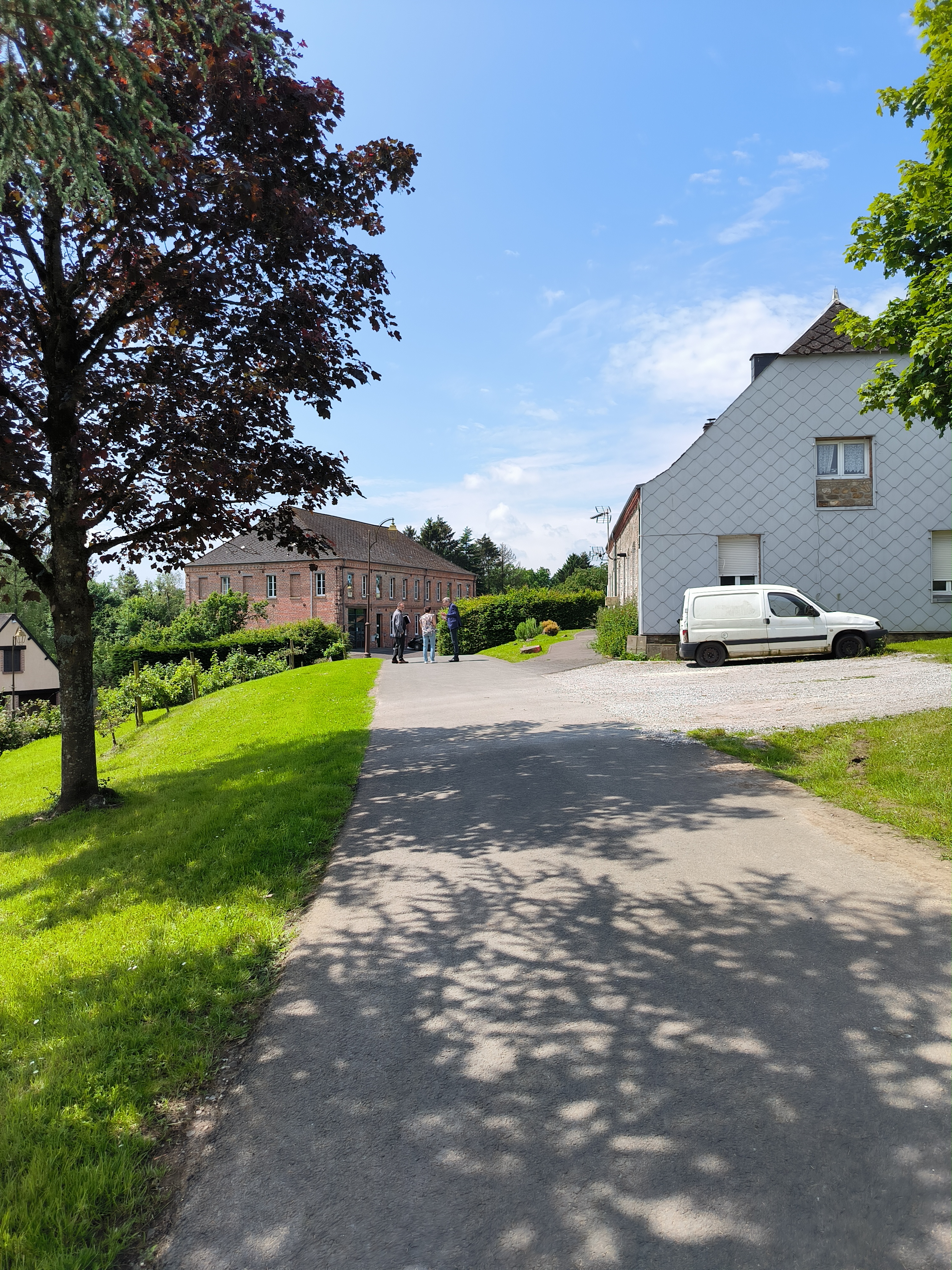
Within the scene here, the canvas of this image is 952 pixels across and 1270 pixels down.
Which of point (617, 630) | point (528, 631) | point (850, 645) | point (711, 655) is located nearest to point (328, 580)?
point (528, 631)

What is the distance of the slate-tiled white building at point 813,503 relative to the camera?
21094mm

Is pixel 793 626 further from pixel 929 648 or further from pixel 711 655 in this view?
pixel 929 648

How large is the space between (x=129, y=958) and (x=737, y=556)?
20135 mm

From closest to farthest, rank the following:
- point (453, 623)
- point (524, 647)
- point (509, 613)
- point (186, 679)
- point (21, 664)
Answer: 1. point (186, 679)
2. point (453, 623)
3. point (524, 647)
4. point (509, 613)
5. point (21, 664)

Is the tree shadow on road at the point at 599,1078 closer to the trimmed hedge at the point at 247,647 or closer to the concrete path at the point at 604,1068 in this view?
the concrete path at the point at 604,1068

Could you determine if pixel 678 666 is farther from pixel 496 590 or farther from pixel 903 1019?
pixel 496 590

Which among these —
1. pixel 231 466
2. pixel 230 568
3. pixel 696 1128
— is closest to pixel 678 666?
pixel 231 466

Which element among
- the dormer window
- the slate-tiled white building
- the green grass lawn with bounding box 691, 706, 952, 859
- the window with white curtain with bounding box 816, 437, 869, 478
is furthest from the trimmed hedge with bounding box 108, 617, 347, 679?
the green grass lawn with bounding box 691, 706, 952, 859

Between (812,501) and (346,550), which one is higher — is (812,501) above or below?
below

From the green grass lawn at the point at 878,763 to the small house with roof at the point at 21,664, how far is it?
50.4m

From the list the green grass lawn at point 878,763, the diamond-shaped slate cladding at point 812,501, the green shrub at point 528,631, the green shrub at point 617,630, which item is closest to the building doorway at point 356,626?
the green shrub at point 528,631

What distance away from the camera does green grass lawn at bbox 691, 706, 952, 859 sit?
5.81 meters

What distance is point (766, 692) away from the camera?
1270 centimetres

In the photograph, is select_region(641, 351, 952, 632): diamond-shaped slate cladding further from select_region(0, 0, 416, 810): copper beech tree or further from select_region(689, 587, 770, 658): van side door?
select_region(0, 0, 416, 810): copper beech tree
